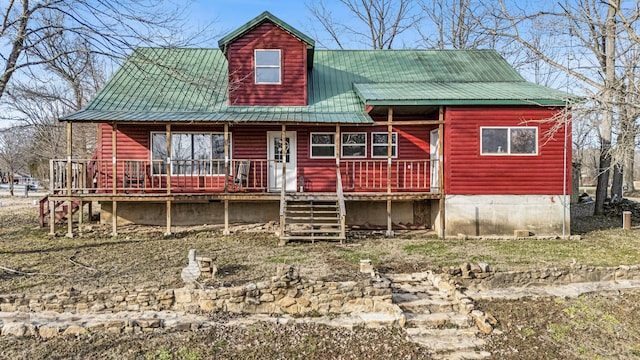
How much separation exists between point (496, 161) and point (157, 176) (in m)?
10.9

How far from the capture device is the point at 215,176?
45.6 ft

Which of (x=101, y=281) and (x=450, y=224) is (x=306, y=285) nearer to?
(x=101, y=281)

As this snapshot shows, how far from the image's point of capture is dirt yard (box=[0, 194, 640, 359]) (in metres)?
5.76

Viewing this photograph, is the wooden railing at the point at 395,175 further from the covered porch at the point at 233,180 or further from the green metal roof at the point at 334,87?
the green metal roof at the point at 334,87

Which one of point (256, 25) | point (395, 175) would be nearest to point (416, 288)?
point (395, 175)

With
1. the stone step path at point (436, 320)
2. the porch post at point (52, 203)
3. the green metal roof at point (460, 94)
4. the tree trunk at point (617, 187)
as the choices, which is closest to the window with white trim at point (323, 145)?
the green metal roof at point (460, 94)

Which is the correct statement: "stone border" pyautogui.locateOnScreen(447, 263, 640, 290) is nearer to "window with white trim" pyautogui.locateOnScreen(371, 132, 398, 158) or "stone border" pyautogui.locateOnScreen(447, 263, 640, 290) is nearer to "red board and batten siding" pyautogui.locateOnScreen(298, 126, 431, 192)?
"red board and batten siding" pyautogui.locateOnScreen(298, 126, 431, 192)

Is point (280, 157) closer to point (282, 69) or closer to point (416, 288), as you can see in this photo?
point (282, 69)

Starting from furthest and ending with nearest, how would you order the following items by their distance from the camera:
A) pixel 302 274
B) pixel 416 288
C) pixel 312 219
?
1. pixel 312 219
2. pixel 302 274
3. pixel 416 288

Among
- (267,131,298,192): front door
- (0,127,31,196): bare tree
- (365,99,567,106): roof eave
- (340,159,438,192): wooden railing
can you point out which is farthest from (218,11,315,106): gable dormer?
(0,127,31,196): bare tree

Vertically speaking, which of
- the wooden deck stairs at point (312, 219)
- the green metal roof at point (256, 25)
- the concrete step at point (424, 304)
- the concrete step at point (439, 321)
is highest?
the green metal roof at point (256, 25)

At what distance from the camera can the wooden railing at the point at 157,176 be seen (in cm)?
1248

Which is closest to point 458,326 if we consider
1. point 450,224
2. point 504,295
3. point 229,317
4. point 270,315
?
point 504,295

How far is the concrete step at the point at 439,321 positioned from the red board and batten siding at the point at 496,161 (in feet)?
20.7
